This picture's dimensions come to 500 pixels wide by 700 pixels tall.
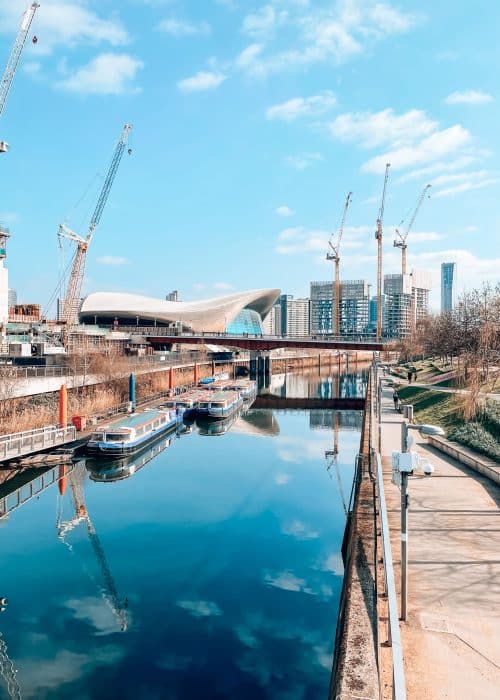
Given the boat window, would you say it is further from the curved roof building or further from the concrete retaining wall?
the curved roof building

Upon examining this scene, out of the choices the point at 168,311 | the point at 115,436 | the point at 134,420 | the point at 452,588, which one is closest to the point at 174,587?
the point at 452,588

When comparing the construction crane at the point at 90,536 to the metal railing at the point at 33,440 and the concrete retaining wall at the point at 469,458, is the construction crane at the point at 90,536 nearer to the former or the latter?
the metal railing at the point at 33,440

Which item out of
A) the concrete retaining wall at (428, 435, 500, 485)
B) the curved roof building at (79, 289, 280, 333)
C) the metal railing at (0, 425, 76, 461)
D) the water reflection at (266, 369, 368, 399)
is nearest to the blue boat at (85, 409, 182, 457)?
the metal railing at (0, 425, 76, 461)

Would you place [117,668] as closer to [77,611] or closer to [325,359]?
[77,611]

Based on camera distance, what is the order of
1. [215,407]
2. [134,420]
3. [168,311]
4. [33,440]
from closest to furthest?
[33,440], [134,420], [215,407], [168,311]

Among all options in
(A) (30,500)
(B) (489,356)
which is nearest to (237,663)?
(A) (30,500)

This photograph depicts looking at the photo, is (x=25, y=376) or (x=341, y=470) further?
(x=25, y=376)

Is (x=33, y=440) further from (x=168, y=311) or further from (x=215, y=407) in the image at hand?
(x=168, y=311)

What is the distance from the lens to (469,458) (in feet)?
64.3

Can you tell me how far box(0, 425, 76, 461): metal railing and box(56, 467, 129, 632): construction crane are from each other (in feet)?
7.07

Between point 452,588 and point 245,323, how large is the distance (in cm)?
13541

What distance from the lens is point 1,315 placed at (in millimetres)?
65812

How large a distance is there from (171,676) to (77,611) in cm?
388

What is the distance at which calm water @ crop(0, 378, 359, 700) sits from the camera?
37.4ft
